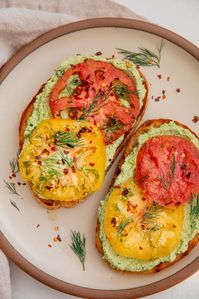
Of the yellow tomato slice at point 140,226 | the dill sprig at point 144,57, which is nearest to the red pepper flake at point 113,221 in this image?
the yellow tomato slice at point 140,226

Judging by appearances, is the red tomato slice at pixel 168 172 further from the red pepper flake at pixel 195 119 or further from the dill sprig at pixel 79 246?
the dill sprig at pixel 79 246

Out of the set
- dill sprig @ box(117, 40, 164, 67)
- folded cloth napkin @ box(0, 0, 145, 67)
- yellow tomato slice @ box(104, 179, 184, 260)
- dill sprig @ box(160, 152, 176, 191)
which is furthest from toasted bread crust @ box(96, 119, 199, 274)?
folded cloth napkin @ box(0, 0, 145, 67)

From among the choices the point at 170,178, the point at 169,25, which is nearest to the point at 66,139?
the point at 170,178

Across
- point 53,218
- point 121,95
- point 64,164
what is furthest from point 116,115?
point 53,218

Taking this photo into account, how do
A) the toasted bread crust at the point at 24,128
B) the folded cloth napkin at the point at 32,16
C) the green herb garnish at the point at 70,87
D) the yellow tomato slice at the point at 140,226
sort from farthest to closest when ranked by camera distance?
the folded cloth napkin at the point at 32,16
the toasted bread crust at the point at 24,128
the green herb garnish at the point at 70,87
the yellow tomato slice at the point at 140,226

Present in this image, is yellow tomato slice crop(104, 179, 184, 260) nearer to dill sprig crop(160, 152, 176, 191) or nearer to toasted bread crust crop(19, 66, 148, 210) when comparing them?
→ dill sprig crop(160, 152, 176, 191)

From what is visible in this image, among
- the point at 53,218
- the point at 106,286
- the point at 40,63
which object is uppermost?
the point at 40,63

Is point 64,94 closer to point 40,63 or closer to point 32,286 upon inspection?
point 40,63
